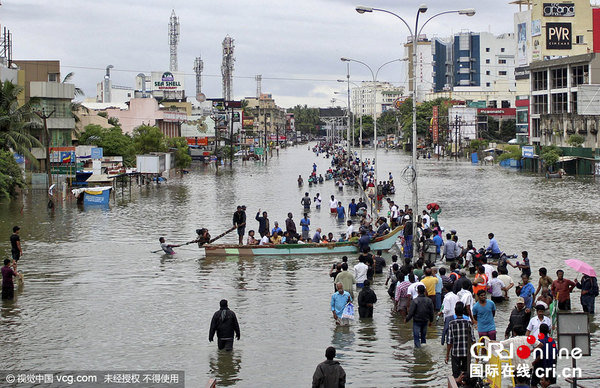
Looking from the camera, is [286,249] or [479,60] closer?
[286,249]

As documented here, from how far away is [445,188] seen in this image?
186 ft

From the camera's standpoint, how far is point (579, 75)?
7769cm

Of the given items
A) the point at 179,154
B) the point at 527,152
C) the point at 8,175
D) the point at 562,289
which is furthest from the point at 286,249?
the point at 527,152

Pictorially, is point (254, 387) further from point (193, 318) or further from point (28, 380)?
point (193, 318)

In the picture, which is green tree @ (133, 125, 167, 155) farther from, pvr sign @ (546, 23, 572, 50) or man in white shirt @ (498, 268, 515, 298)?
man in white shirt @ (498, 268, 515, 298)

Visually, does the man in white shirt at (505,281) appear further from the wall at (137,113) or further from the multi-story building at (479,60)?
the multi-story building at (479,60)

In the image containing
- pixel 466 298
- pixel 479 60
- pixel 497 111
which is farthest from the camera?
pixel 479 60

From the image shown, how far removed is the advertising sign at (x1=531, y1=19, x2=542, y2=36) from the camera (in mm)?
97825

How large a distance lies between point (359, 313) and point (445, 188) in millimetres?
41030

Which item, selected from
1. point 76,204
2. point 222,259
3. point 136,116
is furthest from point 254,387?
point 136,116

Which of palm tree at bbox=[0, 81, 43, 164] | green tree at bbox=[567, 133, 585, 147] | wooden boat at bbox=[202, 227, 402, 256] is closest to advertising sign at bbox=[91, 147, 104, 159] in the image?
palm tree at bbox=[0, 81, 43, 164]

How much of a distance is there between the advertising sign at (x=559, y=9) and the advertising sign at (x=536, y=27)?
1.41 meters

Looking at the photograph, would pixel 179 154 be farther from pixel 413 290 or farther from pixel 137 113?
pixel 413 290

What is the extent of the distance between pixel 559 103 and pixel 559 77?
2.63 meters
